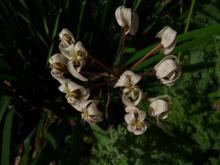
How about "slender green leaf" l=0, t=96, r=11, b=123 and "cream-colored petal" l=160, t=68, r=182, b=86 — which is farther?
"slender green leaf" l=0, t=96, r=11, b=123

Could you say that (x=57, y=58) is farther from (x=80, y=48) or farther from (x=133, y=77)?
(x=133, y=77)

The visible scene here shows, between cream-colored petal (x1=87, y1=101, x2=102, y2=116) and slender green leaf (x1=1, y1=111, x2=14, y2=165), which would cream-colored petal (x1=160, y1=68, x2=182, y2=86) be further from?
slender green leaf (x1=1, y1=111, x2=14, y2=165)

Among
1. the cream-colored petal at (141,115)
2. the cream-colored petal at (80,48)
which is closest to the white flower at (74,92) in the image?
the cream-colored petal at (80,48)

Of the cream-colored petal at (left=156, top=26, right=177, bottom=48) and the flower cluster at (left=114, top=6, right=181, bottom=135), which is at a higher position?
the cream-colored petal at (left=156, top=26, right=177, bottom=48)

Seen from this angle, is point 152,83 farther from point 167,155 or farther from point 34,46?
point 34,46

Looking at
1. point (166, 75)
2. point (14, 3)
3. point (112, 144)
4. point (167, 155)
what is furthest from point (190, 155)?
point (14, 3)

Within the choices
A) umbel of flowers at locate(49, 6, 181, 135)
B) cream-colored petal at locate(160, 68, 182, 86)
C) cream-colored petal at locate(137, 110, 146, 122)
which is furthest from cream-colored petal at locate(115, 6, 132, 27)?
cream-colored petal at locate(137, 110, 146, 122)

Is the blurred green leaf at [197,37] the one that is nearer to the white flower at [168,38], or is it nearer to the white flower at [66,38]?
the white flower at [168,38]

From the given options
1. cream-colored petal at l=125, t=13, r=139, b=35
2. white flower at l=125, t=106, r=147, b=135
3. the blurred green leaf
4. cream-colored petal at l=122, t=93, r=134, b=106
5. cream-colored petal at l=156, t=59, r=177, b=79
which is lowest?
white flower at l=125, t=106, r=147, b=135
